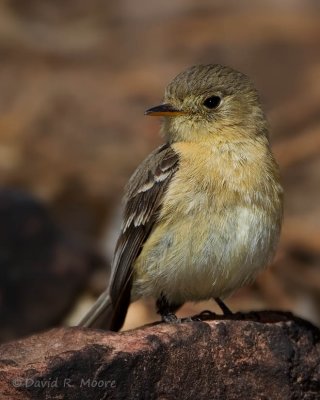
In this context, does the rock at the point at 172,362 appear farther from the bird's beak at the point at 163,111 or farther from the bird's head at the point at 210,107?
the bird's beak at the point at 163,111

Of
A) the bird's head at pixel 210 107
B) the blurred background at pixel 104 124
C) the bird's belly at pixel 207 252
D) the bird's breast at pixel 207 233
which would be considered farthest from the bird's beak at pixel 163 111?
the blurred background at pixel 104 124

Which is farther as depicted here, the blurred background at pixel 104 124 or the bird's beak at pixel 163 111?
the blurred background at pixel 104 124

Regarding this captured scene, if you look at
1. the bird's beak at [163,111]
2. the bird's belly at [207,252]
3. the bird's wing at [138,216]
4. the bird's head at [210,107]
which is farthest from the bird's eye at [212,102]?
the bird's belly at [207,252]

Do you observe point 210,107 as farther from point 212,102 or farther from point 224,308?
point 224,308

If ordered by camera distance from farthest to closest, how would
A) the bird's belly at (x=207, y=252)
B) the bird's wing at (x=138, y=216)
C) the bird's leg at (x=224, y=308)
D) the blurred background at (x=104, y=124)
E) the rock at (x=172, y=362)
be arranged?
1. the blurred background at (x=104, y=124)
2. the bird's leg at (x=224, y=308)
3. the bird's wing at (x=138, y=216)
4. the bird's belly at (x=207, y=252)
5. the rock at (x=172, y=362)

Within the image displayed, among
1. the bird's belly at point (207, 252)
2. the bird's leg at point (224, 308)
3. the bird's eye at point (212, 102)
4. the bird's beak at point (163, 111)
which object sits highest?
the bird's eye at point (212, 102)

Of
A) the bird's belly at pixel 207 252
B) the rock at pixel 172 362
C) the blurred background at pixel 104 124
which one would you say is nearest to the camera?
the rock at pixel 172 362

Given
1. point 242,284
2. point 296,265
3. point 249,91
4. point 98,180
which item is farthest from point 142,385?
point 98,180

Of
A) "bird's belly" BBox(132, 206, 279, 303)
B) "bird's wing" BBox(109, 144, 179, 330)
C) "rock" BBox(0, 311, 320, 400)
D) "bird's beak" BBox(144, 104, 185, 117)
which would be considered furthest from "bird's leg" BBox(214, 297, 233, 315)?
"bird's beak" BBox(144, 104, 185, 117)

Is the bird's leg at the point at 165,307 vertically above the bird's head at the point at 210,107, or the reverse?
the bird's head at the point at 210,107
